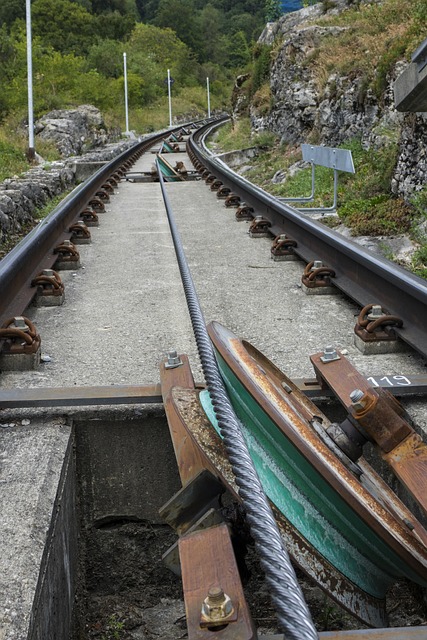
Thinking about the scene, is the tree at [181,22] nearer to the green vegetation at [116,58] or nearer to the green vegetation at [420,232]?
the green vegetation at [116,58]

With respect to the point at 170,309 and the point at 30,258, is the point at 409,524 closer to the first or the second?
the point at 170,309

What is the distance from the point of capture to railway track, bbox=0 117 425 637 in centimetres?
253

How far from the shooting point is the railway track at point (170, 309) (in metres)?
2.53

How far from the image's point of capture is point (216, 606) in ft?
3.84

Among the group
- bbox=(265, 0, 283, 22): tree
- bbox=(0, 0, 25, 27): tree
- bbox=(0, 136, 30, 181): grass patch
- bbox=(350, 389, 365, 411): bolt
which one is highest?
bbox=(350, 389, 365, 411): bolt

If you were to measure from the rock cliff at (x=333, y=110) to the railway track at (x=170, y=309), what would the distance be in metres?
1.68

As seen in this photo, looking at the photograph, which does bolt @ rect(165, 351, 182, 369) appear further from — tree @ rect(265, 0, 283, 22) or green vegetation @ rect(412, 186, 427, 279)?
tree @ rect(265, 0, 283, 22)

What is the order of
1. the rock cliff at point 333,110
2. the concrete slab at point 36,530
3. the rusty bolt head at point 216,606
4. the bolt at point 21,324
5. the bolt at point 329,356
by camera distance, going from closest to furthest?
the rusty bolt head at point 216,606 → the concrete slab at point 36,530 → the bolt at point 329,356 → the bolt at point 21,324 → the rock cliff at point 333,110

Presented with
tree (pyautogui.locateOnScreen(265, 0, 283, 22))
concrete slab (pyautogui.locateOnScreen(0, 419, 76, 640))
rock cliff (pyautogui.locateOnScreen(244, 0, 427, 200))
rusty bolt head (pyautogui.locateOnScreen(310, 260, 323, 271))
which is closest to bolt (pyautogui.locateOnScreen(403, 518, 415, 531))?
concrete slab (pyautogui.locateOnScreen(0, 419, 76, 640))

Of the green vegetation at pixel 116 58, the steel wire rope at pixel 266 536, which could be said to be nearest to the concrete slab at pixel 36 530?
the steel wire rope at pixel 266 536

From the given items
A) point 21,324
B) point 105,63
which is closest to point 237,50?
point 105,63

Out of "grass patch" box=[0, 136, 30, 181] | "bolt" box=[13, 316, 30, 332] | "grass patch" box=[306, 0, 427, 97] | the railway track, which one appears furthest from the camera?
"grass patch" box=[0, 136, 30, 181]

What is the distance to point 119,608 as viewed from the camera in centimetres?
195

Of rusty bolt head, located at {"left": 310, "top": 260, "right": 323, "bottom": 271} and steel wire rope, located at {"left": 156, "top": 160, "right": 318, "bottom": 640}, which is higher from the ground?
steel wire rope, located at {"left": 156, "top": 160, "right": 318, "bottom": 640}
